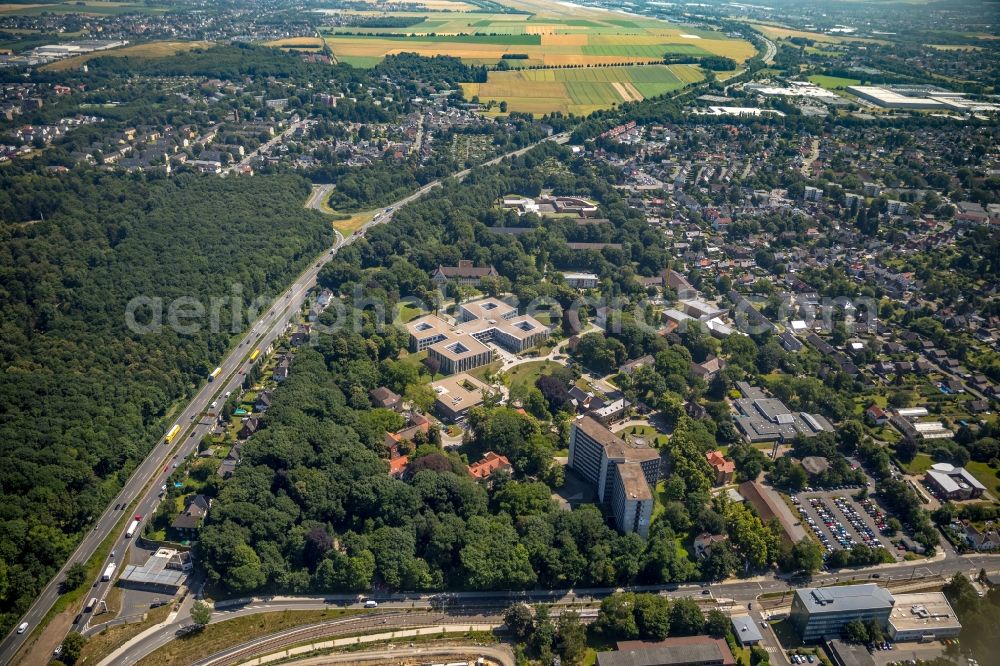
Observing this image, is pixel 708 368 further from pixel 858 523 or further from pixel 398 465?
pixel 398 465

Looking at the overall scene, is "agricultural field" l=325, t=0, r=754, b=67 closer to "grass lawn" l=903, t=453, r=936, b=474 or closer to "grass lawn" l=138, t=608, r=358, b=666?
"grass lawn" l=903, t=453, r=936, b=474

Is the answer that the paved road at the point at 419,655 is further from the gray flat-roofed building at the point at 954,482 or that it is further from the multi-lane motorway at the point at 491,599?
the gray flat-roofed building at the point at 954,482

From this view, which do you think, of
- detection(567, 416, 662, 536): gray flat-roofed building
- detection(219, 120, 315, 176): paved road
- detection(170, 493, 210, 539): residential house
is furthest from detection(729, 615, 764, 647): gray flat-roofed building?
detection(219, 120, 315, 176): paved road

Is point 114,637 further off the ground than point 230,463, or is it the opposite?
point 230,463

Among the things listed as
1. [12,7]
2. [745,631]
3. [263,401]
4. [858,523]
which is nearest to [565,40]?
[12,7]

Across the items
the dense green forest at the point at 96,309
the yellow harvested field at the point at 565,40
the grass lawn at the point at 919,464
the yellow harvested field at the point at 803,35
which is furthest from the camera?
the yellow harvested field at the point at 803,35

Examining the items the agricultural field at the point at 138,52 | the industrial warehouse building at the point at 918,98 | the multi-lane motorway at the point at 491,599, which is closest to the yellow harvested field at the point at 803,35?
the industrial warehouse building at the point at 918,98

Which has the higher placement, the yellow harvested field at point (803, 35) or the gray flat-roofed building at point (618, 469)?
the yellow harvested field at point (803, 35)
